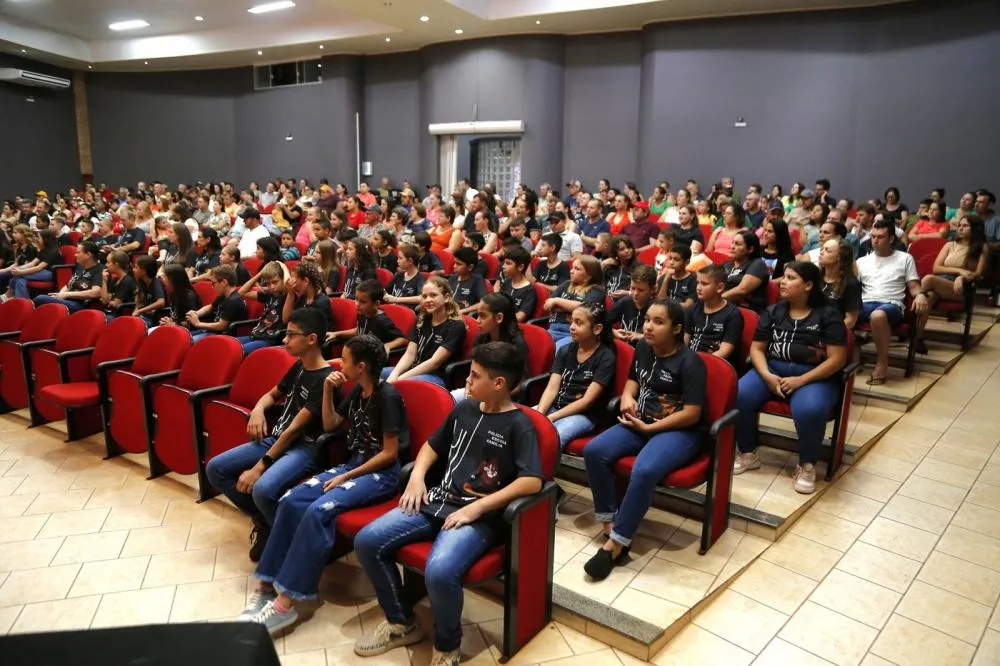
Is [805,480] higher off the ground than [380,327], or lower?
lower

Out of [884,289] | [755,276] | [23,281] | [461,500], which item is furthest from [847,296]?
[23,281]

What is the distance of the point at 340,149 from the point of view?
14.2 metres

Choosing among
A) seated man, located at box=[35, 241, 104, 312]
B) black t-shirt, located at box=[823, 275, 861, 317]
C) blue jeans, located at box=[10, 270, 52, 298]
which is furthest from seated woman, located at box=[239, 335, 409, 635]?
blue jeans, located at box=[10, 270, 52, 298]

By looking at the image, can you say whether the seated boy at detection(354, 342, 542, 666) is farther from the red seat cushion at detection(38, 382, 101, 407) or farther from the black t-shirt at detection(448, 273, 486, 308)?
the red seat cushion at detection(38, 382, 101, 407)

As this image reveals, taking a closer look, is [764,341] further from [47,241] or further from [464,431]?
[47,241]

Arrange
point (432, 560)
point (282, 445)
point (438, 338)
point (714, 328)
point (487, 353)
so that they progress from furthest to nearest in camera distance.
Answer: point (438, 338)
point (714, 328)
point (282, 445)
point (487, 353)
point (432, 560)

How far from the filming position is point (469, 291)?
4.96 m

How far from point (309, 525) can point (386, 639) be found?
0.50 metres

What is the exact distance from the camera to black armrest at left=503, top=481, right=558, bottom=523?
2271 millimetres

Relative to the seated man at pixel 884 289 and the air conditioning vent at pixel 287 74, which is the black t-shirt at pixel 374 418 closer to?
the seated man at pixel 884 289

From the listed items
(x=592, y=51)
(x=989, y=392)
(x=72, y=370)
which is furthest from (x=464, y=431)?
(x=592, y=51)

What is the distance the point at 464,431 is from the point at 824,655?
1.54 m

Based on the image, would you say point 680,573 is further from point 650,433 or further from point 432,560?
point 432,560

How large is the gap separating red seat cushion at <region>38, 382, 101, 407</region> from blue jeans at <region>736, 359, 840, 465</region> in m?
3.78
